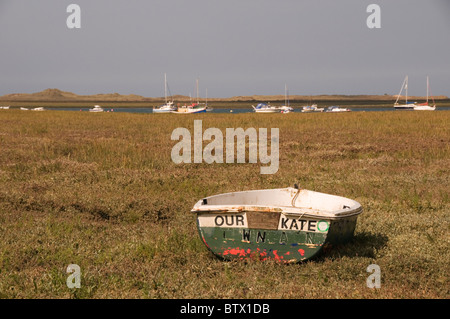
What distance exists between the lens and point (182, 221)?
11734 mm

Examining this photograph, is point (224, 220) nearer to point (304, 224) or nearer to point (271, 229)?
point (271, 229)

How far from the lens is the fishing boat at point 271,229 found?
8242 mm

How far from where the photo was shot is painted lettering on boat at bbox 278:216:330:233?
8.22 meters

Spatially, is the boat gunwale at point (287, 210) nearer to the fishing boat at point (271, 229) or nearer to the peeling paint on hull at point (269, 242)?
the fishing boat at point (271, 229)

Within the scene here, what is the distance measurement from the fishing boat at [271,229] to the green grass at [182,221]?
230 mm

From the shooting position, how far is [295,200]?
10.6 meters

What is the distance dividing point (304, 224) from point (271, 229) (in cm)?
53

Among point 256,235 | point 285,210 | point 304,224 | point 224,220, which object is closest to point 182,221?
point 224,220

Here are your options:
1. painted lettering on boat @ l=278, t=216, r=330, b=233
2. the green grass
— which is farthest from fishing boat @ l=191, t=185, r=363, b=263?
the green grass

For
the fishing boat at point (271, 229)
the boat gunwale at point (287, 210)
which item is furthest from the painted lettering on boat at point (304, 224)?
the boat gunwale at point (287, 210)

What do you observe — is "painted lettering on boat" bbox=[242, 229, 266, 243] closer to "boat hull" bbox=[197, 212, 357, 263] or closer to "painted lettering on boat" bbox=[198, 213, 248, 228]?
"boat hull" bbox=[197, 212, 357, 263]
